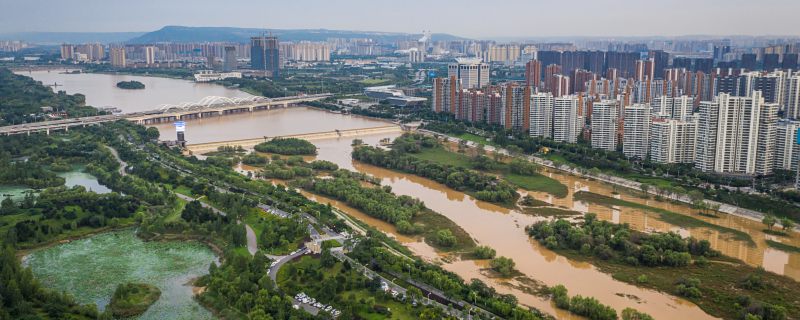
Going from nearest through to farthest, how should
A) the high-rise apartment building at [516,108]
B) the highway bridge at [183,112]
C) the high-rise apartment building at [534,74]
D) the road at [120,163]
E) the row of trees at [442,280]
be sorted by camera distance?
the row of trees at [442,280] < the road at [120,163] < the high-rise apartment building at [516,108] < the highway bridge at [183,112] < the high-rise apartment building at [534,74]

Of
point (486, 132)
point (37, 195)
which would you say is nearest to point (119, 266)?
point (37, 195)

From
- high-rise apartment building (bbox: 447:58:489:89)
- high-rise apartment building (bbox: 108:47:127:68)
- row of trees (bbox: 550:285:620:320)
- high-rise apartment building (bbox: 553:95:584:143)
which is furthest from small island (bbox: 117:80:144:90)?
row of trees (bbox: 550:285:620:320)

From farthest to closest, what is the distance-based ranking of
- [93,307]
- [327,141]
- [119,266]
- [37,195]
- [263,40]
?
[263,40] < [327,141] < [37,195] < [119,266] < [93,307]

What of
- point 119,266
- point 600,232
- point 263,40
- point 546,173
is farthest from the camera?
point 263,40

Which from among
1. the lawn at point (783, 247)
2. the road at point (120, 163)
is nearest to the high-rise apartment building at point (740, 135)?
the lawn at point (783, 247)

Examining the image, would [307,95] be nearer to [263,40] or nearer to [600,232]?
[263,40]

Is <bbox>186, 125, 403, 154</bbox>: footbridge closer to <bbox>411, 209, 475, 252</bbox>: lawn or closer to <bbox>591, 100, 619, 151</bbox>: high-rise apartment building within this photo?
<bbox>591, 100, 619, 151</bbox>: high-rise apartment building

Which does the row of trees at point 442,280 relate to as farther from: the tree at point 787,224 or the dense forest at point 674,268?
the tree at point 787,224
